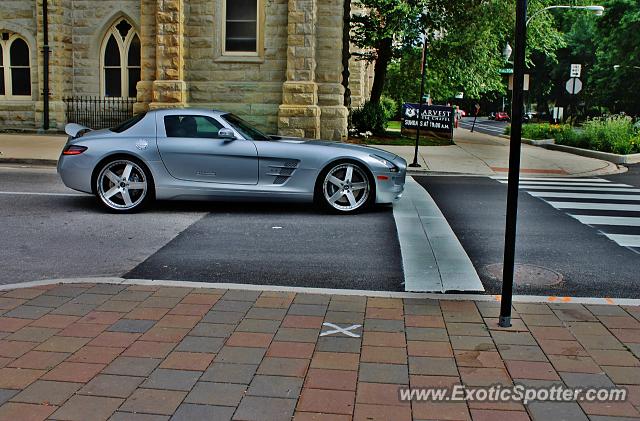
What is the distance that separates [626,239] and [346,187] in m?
3.46

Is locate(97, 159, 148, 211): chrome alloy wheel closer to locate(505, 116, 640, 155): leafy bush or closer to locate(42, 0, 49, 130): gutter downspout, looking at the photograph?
locate(42, 0, 49, 130): gutter downspout

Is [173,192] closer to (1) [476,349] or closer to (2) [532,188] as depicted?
(1) [476,349]

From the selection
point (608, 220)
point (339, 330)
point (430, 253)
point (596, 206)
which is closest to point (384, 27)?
point (596, 206)

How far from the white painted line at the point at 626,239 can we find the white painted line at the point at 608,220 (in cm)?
82

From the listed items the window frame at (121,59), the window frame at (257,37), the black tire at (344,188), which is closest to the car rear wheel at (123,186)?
the black tire at (344,188)

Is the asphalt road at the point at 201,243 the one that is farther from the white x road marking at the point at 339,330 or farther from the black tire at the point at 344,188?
the white x road marking at the point at 339,330

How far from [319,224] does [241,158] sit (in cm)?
143

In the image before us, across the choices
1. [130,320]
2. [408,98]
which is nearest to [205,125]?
[130,320]

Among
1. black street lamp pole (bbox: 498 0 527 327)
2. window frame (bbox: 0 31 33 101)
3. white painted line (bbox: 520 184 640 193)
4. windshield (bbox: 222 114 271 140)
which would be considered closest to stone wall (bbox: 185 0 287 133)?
window frame (bbox: 0 31 33 101)

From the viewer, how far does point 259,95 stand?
21.1m

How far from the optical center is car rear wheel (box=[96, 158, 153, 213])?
927 cm

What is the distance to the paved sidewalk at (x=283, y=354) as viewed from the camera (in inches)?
136

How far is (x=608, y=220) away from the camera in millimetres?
9383

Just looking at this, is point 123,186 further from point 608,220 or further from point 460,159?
point 460,159
